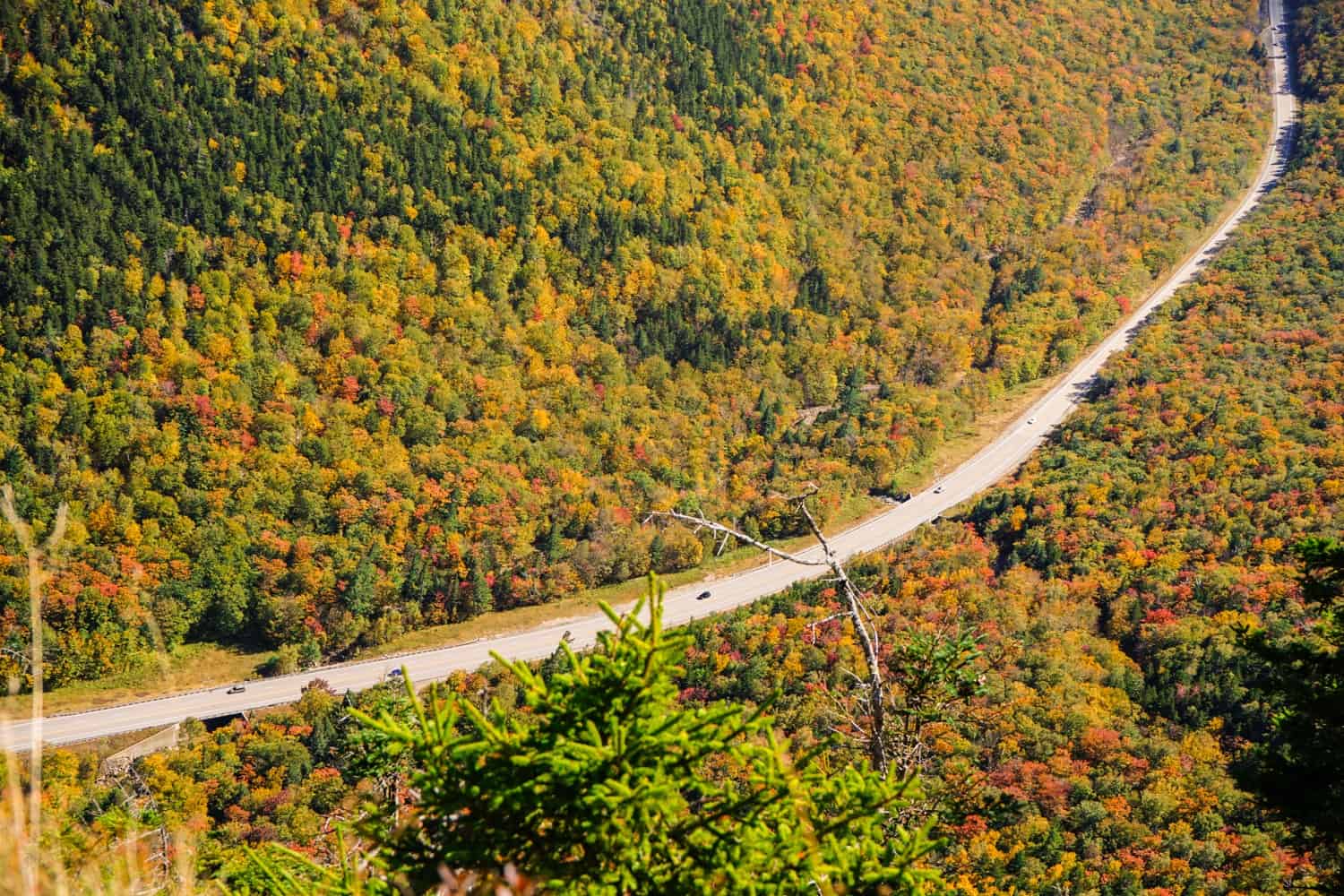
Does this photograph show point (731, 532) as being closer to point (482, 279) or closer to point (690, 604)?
point (690, 604)

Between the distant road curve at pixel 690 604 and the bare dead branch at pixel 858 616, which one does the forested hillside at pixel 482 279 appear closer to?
the distant road curve at pixel 690 604

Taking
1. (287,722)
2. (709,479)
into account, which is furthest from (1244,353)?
(287,722)

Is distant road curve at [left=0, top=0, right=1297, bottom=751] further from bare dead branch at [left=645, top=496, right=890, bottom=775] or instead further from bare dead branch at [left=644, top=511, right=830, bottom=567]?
bare dead branch at [left=644, top=511, right=830, bottom=567]

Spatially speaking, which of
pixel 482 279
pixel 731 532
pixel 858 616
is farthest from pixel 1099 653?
pixel 482 279

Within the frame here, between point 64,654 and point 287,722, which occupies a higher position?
point 64,654

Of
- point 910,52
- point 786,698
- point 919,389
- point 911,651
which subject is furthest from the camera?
point 910,52

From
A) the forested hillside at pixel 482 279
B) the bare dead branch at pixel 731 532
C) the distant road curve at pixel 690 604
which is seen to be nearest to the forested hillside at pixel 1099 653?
the bare dead branch at pixel 731 532

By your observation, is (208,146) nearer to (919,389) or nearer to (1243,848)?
(919,389)
